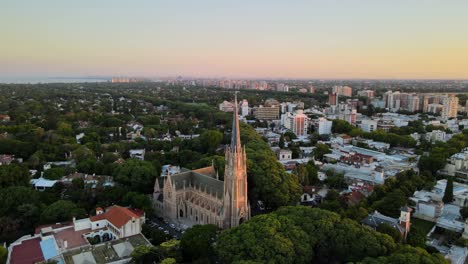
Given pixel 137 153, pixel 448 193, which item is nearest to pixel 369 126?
pixel 448 193

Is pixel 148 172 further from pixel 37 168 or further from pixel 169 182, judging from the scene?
pixel 37 168

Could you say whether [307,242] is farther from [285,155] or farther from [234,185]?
[285,155]

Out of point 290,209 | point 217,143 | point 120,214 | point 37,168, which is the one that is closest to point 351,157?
point 217,143

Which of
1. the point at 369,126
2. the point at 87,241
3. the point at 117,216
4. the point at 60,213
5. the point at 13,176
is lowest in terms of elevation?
the point at 87,241

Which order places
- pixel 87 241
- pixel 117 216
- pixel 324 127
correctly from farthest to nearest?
pixel 324 127
pixel 117 216
pixel 87 241

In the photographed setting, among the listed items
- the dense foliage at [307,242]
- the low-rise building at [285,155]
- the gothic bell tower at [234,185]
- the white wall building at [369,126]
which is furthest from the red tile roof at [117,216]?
the white wall building at [369,126]
